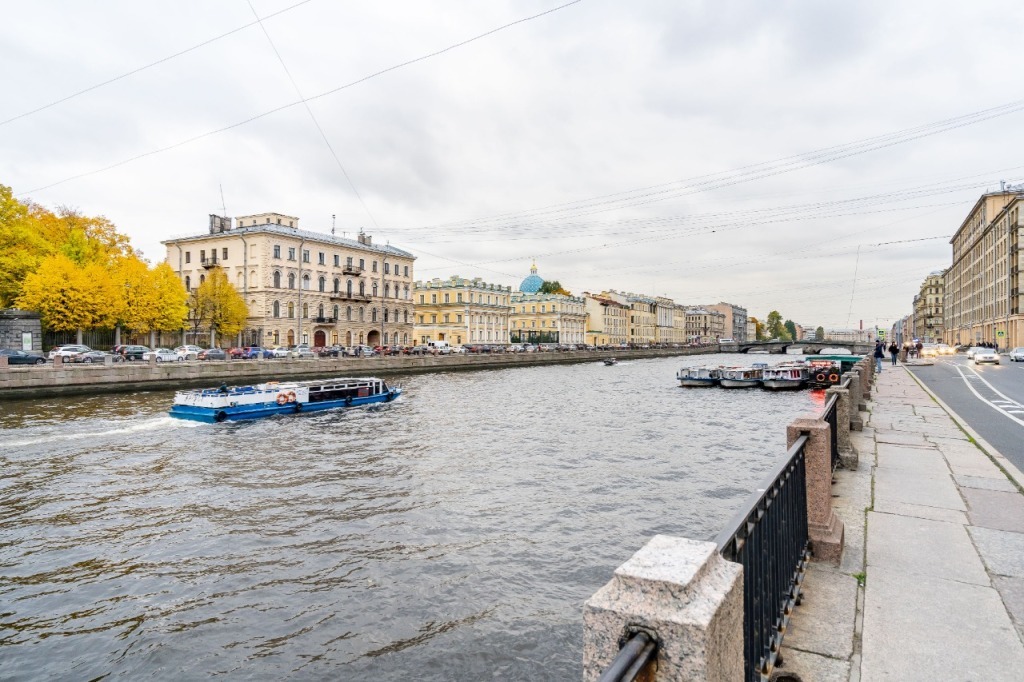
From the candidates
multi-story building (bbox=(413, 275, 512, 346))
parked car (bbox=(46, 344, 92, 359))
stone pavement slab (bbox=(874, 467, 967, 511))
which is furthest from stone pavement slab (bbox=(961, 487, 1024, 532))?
multi-story building (bbox=(413, 275, 512, 346))

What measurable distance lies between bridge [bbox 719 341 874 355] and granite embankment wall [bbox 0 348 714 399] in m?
56.1

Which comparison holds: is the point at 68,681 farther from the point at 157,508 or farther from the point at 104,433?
the point at 104,433

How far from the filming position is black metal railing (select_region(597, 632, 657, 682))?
69.6 inches

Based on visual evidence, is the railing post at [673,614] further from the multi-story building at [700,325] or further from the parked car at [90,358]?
the multi-story building at [700,325]

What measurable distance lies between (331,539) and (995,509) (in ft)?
30.9

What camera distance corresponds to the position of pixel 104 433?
65.5 feet

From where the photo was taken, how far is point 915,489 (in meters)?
7.11

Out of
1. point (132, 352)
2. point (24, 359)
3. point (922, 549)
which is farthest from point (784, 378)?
point (132, 352)

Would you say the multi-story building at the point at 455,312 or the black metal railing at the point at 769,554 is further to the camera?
the multi-story building at the point at 455,312

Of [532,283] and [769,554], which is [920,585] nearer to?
[769,554]

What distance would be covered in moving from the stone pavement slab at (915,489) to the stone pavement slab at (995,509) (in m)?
0.13

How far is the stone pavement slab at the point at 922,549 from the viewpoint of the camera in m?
4.69

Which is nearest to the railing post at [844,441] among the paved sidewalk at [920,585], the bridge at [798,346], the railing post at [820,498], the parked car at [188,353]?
the paved sidewalk at [920,585]

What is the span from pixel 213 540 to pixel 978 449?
43.5 feet
